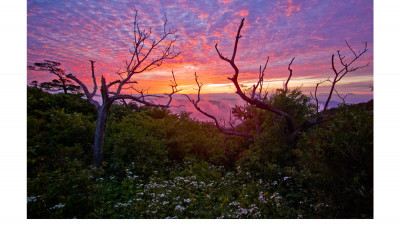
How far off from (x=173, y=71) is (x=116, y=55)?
192cm

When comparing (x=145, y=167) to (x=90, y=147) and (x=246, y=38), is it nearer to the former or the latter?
(x=90, y=147)

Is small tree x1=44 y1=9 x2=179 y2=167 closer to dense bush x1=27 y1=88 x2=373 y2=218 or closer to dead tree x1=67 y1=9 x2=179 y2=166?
dead tree x1=67 y1=9 x2=179 y2=166

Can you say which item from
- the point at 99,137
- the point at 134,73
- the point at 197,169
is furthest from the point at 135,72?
the point at 197,169

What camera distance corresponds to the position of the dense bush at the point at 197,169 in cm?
330

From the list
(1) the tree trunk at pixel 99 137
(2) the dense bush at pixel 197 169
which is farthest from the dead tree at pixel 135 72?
(2) the dense bush at pixel 197 169

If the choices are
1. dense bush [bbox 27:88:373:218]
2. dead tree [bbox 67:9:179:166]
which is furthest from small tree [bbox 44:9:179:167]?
dense bush [bbox 27:88:373:218]

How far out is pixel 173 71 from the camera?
7383 mm

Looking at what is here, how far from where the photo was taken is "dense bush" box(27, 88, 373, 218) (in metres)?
3.30

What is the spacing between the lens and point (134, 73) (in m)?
7.10

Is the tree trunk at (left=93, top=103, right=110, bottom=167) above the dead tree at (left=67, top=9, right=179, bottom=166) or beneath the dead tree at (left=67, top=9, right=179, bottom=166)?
beneath

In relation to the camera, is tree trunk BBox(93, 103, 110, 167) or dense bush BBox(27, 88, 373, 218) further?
tree trunk BBox(93, 103, 110, 167)

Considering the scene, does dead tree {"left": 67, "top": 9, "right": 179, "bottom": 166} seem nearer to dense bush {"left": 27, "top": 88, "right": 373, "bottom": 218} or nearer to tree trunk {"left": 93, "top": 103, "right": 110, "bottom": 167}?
tree trunk {"left": 93, "top": 103, "right": 110, "bottom": 167}

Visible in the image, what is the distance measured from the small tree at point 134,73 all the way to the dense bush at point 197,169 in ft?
2.63
